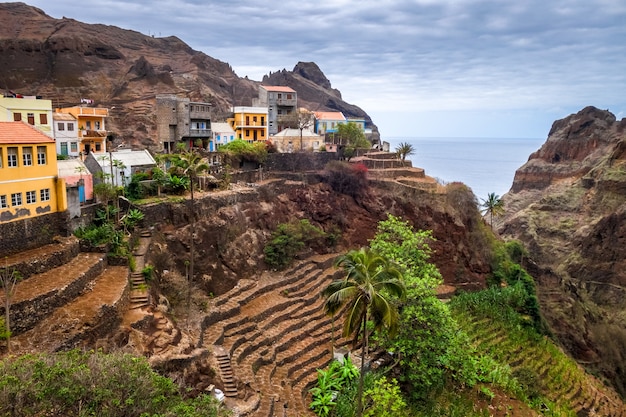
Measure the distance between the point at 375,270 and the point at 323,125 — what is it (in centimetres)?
5146

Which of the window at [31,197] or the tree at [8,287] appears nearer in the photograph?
the tree at [8,287]

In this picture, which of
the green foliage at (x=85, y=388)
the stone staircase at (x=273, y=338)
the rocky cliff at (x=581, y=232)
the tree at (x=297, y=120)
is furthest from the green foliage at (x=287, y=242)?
the rocky cliff at (x=581, y=232)

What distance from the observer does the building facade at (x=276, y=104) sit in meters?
62.7

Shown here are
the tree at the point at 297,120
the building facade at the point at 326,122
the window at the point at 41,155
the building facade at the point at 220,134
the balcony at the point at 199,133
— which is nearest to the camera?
the window at the point at 41,155

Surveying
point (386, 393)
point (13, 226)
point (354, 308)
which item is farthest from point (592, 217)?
point (13, 226)

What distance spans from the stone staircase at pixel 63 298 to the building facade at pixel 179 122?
25.4 metres

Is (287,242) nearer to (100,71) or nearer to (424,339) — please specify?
(424,339)

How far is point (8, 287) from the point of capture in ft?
62.6

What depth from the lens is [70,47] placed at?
62.9m

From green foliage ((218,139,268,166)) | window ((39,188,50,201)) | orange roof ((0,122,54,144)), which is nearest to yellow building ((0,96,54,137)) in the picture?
orange roof ((0,122,54,144))

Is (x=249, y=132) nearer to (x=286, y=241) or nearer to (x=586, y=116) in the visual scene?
(x=286, y=241)

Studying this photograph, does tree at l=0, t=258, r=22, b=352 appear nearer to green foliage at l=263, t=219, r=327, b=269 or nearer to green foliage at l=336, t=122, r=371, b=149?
green foliage at l=263, t=219, r=327, b=269

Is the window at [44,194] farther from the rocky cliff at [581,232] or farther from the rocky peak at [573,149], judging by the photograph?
the rocky peak at [573,149]

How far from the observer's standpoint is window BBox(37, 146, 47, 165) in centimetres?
2386
